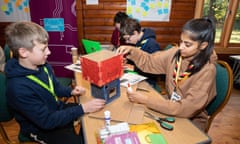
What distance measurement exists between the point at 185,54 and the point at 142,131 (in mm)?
618

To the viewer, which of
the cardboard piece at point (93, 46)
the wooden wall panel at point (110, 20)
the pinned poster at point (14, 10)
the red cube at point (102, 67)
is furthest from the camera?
the wooden wall panel at point (110, 20)

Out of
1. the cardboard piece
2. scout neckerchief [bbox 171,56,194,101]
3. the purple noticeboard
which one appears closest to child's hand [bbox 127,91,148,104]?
scout neckerchief [bbox 171,56,194,101]

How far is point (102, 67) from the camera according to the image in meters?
1.03

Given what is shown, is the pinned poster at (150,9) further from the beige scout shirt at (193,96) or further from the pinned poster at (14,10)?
the beige scout shirt at (193,96)

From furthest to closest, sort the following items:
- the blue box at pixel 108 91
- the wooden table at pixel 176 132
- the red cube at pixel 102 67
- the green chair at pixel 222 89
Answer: the green chair at pixel 222 89 < the blue box at pixel 108 91 < the red cube at pixel 102 67 < the wooden table at pixel 176 132

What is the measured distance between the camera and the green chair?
4.16ft

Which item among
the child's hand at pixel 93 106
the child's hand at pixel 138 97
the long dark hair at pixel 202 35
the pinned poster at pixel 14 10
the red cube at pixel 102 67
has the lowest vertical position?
the child's hand at pixel 93 106

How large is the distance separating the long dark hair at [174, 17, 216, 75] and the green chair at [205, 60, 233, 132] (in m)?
0.25

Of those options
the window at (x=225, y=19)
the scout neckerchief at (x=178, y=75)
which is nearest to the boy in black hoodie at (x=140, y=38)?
the scout neckerchief at (x=178, y=75)

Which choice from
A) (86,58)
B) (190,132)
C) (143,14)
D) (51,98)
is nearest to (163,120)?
(190,132)

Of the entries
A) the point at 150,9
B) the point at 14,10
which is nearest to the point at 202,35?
the point at 150,9

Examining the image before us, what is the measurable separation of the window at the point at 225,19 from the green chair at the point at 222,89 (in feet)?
7.19

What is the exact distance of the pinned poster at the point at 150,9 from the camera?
3143 mm

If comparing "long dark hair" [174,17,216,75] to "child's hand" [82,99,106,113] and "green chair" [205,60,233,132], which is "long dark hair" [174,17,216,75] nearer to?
"green chair" [205,60,233,132]
